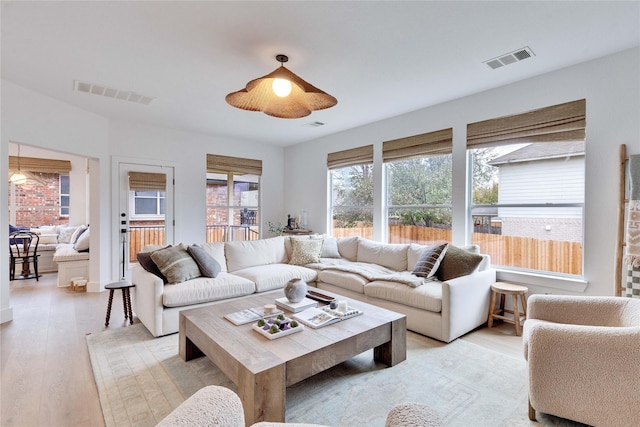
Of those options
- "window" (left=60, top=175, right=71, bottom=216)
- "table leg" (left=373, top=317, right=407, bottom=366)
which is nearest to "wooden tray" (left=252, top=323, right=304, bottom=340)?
"table leg" (left=373, top=317, right=407, bottom=366)

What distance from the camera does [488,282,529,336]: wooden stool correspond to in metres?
3.01

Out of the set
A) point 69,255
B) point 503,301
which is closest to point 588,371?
point 503,301

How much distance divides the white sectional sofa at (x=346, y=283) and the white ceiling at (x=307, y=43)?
6.18ft

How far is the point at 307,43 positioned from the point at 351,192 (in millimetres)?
3092

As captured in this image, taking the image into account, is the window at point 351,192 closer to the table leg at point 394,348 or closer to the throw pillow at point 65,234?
the table leg at point 394,348

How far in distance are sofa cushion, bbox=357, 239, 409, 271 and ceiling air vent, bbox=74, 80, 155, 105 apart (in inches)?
135

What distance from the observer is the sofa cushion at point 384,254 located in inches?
154

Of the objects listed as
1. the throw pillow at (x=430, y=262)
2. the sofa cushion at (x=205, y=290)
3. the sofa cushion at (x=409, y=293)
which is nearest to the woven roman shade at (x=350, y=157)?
the throw pillow at (x=430, y=262)

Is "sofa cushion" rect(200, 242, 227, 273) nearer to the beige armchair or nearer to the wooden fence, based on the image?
the wooden fence

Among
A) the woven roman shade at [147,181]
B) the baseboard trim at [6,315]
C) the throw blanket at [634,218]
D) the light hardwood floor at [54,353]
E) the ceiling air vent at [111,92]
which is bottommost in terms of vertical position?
the light hardwood floor at [54,353]

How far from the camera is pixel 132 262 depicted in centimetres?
490

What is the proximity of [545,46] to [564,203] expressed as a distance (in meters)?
1.52

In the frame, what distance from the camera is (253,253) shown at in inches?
164

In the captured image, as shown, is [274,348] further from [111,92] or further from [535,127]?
[111,92]
